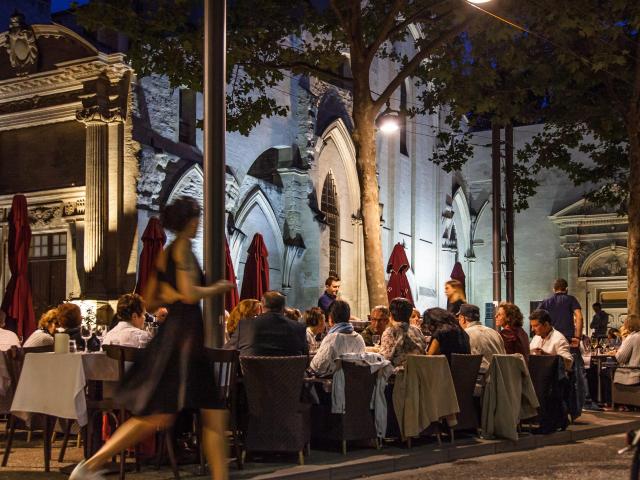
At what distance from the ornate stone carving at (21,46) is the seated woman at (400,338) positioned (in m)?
13.0

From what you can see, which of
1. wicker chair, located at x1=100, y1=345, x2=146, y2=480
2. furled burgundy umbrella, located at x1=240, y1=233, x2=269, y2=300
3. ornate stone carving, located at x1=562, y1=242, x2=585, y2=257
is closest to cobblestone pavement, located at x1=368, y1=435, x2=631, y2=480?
wicker chair, located at x1=100, y1=345, x2=146, y2=480

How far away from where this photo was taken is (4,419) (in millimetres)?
12703

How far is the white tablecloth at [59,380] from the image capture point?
830 cm

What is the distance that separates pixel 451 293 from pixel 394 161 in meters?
19.7

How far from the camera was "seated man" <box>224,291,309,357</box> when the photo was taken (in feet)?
30.7

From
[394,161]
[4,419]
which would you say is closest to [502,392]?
[4,419]

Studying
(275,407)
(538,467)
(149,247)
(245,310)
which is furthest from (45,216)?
(538,467)

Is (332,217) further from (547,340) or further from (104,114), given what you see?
(547,340)

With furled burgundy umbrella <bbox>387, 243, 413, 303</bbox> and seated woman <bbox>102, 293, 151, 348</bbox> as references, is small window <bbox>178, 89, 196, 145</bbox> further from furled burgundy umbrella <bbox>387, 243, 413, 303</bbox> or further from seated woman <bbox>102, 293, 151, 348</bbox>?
seated woman <bbox>102, 293, 151, 348</bbox>

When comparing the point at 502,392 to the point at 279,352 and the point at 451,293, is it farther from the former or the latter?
the point at 279,352

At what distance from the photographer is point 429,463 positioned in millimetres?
9641

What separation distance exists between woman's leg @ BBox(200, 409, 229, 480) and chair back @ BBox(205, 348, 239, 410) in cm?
191

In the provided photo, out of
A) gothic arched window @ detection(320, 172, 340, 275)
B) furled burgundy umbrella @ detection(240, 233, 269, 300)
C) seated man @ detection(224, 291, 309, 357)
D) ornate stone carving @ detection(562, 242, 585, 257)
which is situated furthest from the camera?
ornate stone carving @ detection(562, 242, 585, 257)

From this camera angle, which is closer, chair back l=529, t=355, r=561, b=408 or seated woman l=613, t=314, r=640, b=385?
chair back l=529, t=355, r=561, b=408
